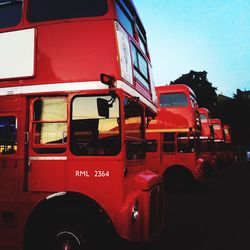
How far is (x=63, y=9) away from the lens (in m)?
4.69

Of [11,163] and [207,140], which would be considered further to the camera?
[207,140]

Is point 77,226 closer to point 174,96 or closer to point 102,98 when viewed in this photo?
point 102,98

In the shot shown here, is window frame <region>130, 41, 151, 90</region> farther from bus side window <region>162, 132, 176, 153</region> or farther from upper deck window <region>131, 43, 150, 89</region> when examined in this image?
bus side window <region>162, 132, 176, 153</region>

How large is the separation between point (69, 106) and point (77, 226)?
1432 mm

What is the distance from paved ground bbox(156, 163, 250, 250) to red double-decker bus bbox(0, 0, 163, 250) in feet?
5.38

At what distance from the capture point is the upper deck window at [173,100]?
12.8 m

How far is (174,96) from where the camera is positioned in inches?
513

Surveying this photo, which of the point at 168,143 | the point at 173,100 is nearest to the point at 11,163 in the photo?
the point at 168,143

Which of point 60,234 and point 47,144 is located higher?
point 47,144

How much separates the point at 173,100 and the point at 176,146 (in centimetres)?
169

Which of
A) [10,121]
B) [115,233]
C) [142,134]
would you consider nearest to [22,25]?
[10,121]

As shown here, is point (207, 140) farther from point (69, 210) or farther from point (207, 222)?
point (69, 210)

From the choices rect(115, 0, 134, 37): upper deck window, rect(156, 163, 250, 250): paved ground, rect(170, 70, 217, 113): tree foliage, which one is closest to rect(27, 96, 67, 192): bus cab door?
rect(115, 0, 134, 37): upper deck window

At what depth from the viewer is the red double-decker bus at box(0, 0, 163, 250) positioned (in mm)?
4199
